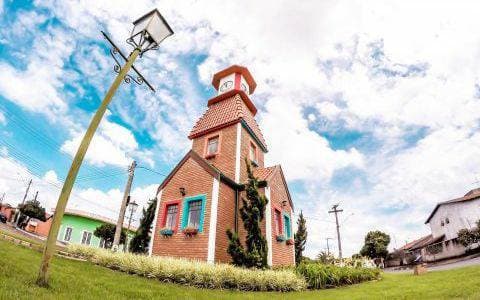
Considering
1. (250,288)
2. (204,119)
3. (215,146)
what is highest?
(204,119)

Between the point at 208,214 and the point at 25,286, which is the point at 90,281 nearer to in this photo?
the point at 25,286

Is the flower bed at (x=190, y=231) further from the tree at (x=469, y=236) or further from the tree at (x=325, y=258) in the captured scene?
the tree at (x=469, y=236)

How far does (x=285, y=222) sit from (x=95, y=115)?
1276cm

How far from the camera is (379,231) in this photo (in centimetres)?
4488

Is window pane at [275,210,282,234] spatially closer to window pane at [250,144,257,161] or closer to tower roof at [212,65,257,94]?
window pane at [250,144,257,161]

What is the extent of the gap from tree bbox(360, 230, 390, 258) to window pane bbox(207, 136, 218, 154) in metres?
38.2

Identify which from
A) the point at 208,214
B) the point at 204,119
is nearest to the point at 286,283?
the point at 208,214

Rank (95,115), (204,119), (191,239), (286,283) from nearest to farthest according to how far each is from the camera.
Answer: (95,115)
(286,283)
(191,239)
(204,119)

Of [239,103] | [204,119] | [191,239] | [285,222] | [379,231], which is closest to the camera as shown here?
[191,239]

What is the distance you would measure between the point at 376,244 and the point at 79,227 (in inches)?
1723

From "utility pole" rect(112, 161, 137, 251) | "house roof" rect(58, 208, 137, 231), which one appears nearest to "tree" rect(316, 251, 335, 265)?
"utility pole" rect(112, 161, 137, 251)

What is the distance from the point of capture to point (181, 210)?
1379cm

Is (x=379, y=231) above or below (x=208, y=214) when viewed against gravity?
above

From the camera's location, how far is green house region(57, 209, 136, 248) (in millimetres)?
37500
